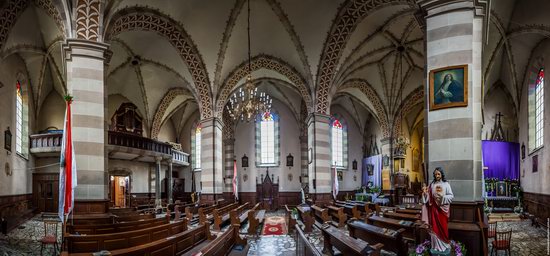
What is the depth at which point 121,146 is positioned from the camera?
1892cm

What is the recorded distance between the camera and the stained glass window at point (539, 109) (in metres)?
14.4

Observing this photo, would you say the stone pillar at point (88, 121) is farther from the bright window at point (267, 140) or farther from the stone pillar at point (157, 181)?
the bright window at point (267, 140)

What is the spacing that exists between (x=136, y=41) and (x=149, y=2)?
184 inches

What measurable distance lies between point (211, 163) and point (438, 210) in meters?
14.4

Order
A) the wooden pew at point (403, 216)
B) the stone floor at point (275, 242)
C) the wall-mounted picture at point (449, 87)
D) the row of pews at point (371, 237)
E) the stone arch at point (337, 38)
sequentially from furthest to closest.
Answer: the stone arch at point (337, 38) → the wooden pew at point (403, 216) → the stone floor at point (275, 242) → the wall-mounted picture at point (449, 87) → the row of pews at point (371, 237)

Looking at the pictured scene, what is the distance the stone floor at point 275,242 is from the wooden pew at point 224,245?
4.76 ft

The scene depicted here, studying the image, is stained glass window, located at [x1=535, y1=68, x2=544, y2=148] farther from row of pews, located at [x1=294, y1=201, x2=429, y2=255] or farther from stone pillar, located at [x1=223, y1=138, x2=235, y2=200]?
stone pillar, located at [x1=223, y1=138, x2=235, y2=200]

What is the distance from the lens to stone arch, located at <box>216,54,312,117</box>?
63.9 feet

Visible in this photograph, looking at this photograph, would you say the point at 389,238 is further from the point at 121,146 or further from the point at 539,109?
the point at 121,146

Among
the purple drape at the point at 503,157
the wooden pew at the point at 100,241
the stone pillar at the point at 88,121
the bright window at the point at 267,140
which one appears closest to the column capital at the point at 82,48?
the stone pillar at the point at 88,121

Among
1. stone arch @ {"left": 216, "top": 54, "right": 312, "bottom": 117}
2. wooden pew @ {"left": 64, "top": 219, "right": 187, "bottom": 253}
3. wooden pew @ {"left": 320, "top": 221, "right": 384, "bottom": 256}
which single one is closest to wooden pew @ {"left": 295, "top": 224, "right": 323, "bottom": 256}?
wooden pew @ {"left": 320, "top": 221, "right": 384, "bottom": 256}

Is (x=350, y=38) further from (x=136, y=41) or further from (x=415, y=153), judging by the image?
(x=415, y=153)

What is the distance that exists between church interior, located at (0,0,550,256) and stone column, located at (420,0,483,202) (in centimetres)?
3

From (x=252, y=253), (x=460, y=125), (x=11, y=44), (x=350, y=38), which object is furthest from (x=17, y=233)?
(x=350, y=38)
